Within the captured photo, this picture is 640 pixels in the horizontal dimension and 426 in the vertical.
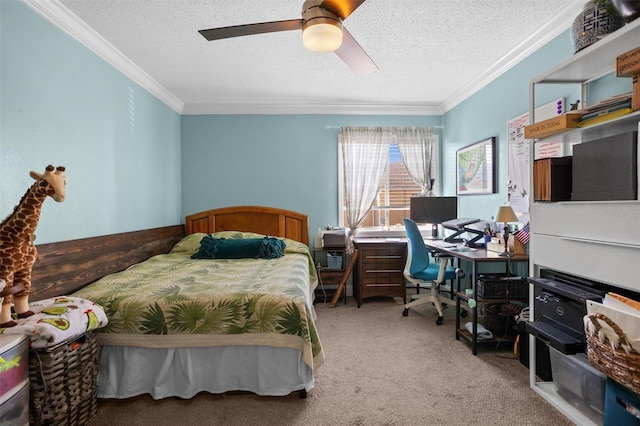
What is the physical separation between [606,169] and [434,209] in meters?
2.67

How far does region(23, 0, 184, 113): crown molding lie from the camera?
235 cm

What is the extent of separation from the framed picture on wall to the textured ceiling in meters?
0.68

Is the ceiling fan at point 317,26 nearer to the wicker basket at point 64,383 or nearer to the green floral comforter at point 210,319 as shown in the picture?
the green floral comforter at point 210,319

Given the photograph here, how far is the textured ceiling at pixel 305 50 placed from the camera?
2.47 m

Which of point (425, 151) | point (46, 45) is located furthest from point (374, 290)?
point (46, 45)

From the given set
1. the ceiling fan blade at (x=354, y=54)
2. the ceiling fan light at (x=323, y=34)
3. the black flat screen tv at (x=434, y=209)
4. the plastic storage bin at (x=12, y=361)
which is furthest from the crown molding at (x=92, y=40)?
the black flat screen tv at (x=434, y=209)

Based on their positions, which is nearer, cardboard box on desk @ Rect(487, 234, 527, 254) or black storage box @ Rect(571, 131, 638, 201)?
black storage box @ Rect(571, 131, 638, 201)

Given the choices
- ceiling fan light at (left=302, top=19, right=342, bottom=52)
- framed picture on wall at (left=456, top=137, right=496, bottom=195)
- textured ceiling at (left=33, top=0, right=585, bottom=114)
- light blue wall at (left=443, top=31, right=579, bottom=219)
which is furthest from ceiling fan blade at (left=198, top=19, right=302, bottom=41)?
framed picture on wall at (left=456, top=137, right=496, bottom=195)

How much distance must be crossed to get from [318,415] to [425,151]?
3741 millimetres

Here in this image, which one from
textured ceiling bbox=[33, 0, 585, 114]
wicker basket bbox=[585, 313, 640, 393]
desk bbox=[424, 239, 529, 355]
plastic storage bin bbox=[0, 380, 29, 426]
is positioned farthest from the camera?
desk bbox=[424, 239, 529, 355]

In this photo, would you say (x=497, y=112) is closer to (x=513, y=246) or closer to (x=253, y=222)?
(x=513, y=246)

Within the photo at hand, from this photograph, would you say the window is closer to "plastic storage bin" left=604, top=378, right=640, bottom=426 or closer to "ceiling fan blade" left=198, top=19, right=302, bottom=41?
"ceiling fan blade" left=198, top=19, right=302, bottom=41

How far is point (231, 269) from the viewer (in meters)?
3.19

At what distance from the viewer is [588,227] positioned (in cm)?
184
